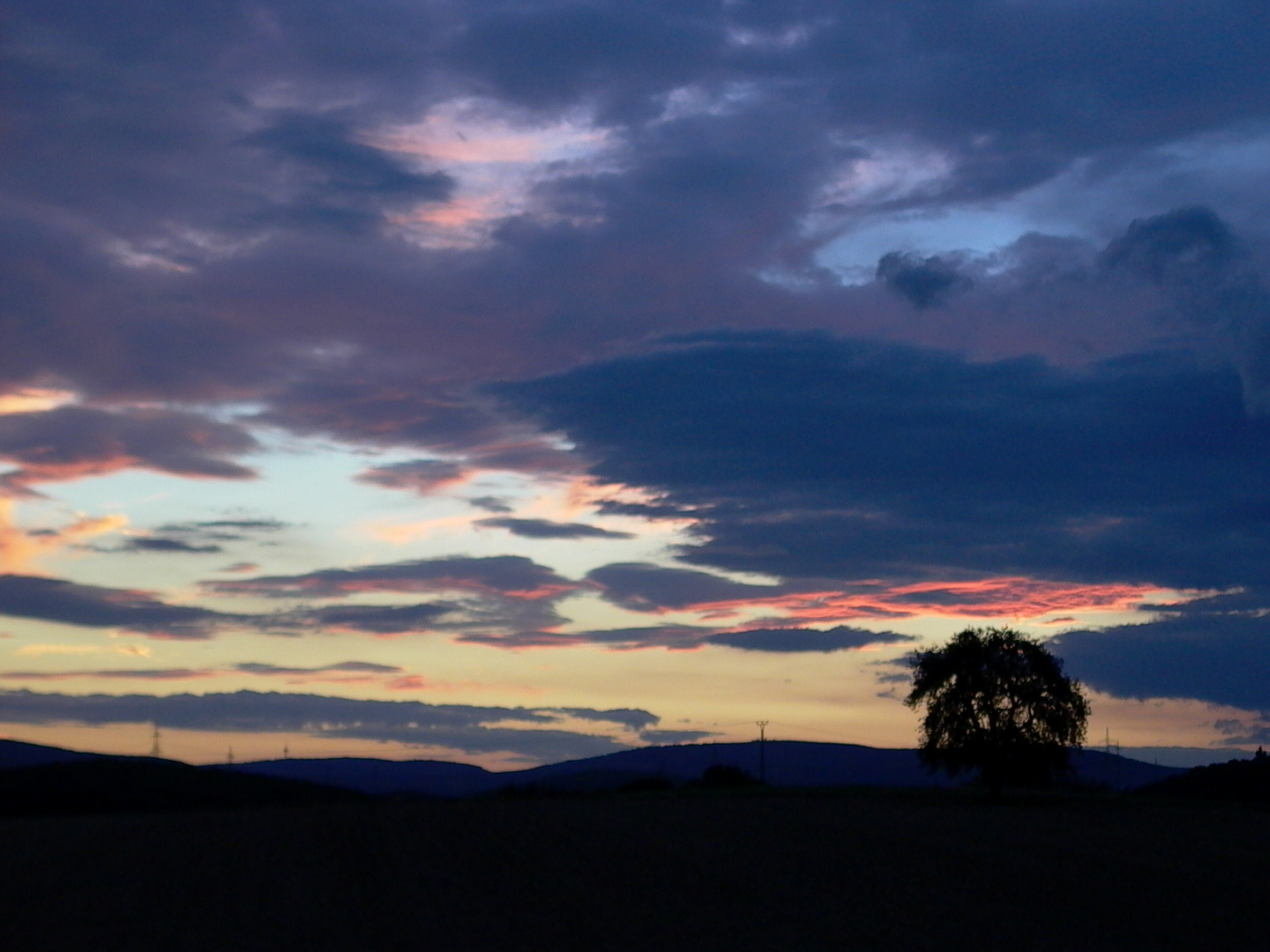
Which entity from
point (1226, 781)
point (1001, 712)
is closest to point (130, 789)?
point (1001, 712)

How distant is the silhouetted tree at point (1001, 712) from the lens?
7812 centimetres

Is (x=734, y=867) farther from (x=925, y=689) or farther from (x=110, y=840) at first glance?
(x=925, y=689)

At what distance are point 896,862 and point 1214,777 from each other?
105214 mm

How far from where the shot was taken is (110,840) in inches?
2096

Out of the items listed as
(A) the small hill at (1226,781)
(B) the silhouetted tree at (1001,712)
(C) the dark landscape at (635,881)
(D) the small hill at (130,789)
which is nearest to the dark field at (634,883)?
(C) the dark landscape at (635,881)

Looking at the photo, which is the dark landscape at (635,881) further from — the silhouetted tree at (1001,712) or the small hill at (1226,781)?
the small hill at (1226,781)

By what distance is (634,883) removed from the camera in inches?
1465

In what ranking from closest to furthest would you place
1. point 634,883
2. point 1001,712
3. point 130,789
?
point 634,883 → point 1001,712 → point 130,789

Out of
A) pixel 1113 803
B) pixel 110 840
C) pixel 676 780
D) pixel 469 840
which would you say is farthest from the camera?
pixel 676 780

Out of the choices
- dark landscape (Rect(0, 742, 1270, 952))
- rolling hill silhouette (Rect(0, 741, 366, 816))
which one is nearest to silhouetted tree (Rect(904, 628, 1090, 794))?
dark landscape (Rect(0, 742, 1270, 952))

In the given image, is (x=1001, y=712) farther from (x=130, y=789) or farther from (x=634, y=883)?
(x=130, y=789)

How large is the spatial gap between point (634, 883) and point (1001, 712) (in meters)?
46.3

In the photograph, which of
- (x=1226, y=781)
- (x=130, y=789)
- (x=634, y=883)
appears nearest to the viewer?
(x=634, y=883)

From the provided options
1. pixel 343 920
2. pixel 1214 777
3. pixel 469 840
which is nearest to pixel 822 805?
pixel 469 840
